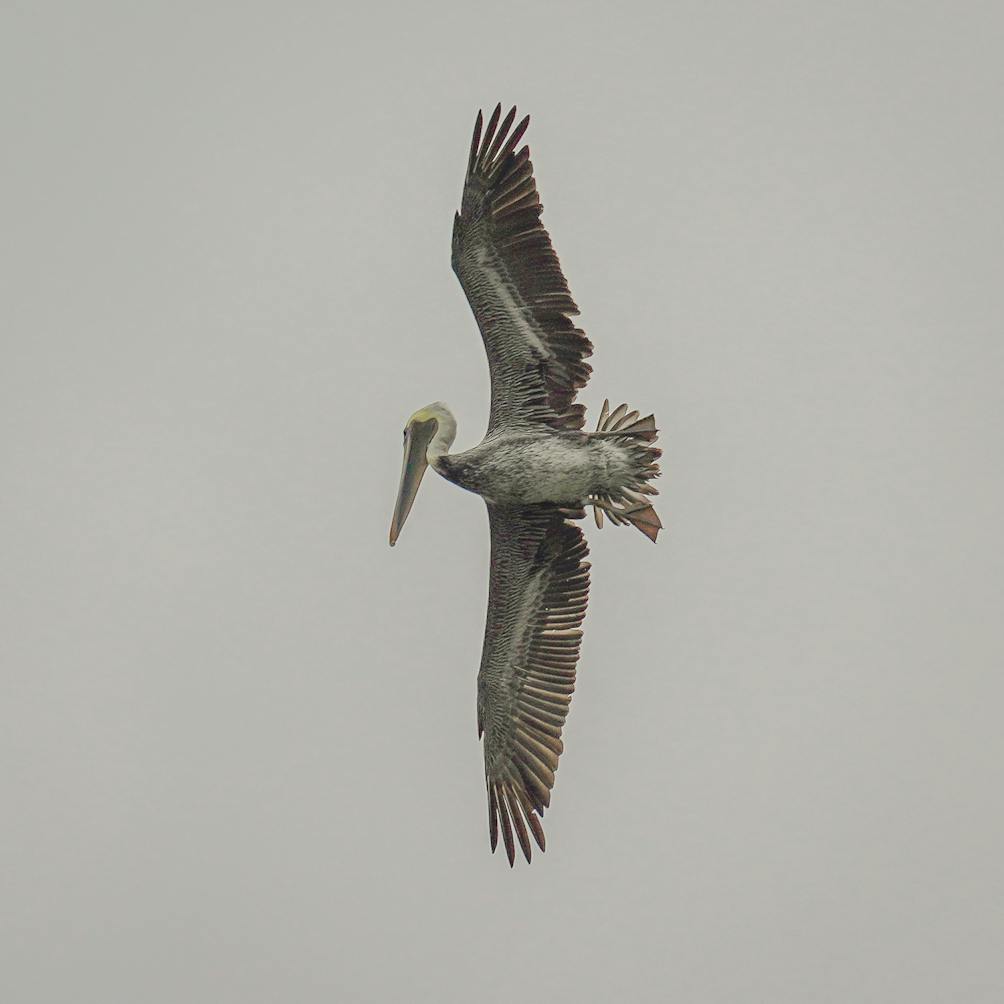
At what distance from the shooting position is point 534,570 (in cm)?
1766

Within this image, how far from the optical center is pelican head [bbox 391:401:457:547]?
57.2 ft

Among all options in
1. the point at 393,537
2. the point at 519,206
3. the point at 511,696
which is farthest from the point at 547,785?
the point at 519,206

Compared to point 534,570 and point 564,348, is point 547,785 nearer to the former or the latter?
point 534,570

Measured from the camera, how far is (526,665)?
58.6ft

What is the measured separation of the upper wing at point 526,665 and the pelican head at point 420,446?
695 mm

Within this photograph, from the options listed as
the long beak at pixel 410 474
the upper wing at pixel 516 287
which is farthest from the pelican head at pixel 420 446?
the upper wing at pixel 516 287

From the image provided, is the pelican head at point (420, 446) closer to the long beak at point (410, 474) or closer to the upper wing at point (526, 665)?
the long beak at point (410, 474)

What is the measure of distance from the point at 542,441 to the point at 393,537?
181cm

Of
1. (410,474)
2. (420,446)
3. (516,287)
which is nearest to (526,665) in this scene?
(410,474)

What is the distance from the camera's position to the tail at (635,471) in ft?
55.0

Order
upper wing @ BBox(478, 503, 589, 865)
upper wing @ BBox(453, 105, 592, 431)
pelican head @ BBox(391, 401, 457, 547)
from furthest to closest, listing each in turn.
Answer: upper wing @ BBox(478, 503, 589, 865)
pelican head @ BBox(391, 401, 457, 547)
upper wing @ BBox(453, 105, 592, 431)

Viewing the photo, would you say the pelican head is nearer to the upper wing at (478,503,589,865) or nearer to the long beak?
the long beak

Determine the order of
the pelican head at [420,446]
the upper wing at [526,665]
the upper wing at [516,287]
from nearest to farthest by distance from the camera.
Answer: the upper wing at [516,287] < the pelican head at [420,446] < the upper wing at [526,665]

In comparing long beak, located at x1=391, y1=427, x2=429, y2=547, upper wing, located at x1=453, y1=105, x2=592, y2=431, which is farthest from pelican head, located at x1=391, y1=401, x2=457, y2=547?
upper wing, located at x1=453, y1=105, x2=592, y2=431
